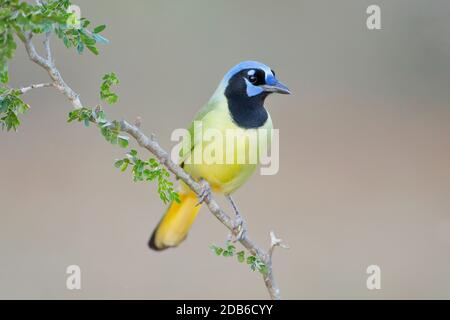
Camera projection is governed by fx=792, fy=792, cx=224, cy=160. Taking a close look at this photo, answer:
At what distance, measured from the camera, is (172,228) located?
249cm

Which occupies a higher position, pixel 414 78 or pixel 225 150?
pixel 414 78

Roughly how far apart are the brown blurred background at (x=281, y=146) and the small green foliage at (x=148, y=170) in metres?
A: 2.42

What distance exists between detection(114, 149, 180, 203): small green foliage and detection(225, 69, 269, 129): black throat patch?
699mm

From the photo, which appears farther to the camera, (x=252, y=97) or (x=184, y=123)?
(x=184, y=123)

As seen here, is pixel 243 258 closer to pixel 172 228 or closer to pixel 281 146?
pixel 172 228

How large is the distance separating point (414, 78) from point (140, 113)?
78.1 inches

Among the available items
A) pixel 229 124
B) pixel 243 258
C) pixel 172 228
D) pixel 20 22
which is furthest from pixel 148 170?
pixel 172 228

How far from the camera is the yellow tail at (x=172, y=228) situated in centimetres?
248

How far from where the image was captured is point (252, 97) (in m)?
2.42

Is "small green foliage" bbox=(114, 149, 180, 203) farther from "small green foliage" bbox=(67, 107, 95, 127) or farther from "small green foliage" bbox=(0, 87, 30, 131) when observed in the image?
"small green foliage" bbox=(0, 87, 30, 131)

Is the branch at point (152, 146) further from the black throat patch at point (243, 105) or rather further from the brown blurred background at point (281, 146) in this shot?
the brown blurred background at point (281, 146)

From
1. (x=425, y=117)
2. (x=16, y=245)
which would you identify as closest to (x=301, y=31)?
(x=425, y=117)

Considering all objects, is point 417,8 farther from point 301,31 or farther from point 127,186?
point 127,186

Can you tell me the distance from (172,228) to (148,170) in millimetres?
835
